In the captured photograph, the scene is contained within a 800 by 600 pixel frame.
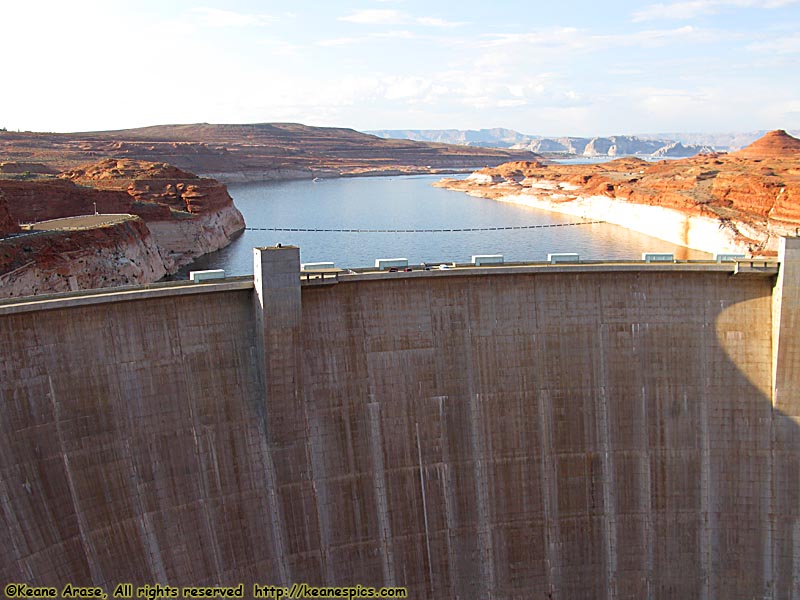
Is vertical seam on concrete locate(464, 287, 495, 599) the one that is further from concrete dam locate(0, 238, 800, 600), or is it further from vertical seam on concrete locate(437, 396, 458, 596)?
vertical seam on concrete locate(437, 396, 458, 596)

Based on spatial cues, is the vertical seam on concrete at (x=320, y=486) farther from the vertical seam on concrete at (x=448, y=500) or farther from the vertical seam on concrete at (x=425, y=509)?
the vertical seam on concrete at (x=448, y=500)

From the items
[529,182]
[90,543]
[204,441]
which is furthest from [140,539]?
[529,182]

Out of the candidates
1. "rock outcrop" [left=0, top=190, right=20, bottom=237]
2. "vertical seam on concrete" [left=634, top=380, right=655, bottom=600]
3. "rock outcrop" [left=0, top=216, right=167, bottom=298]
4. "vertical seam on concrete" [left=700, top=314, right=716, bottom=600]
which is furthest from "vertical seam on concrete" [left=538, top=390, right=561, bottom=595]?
"rock outcrop" [left=0, top=190, right=20, bottom=237]

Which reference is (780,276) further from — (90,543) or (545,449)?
(90,543)

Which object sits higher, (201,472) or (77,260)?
(77,260)

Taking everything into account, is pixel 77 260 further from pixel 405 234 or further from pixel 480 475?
pixel 405 234

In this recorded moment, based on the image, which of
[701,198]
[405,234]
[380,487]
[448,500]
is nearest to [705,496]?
[448,500]
